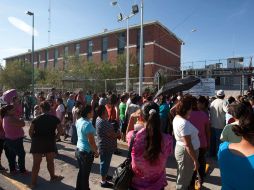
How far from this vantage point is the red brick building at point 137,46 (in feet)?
146

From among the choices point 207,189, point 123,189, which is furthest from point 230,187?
point 207,189

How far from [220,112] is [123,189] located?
226 inches

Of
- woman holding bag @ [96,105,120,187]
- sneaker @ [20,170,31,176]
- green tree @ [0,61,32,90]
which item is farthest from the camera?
green tree @ [0,61,32,90]

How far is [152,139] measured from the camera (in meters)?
3.57

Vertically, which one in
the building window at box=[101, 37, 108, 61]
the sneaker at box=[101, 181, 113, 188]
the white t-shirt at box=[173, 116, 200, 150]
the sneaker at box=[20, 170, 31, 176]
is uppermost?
the building window at box=[101, 37, 108, 61]

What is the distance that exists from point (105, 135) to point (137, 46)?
40.9 m

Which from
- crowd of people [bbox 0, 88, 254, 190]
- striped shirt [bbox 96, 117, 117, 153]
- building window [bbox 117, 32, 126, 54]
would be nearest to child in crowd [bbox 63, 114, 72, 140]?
crowd of people [bbox 0, 88, 254, 190]

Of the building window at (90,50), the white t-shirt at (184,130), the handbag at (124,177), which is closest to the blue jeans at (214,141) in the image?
the white t-shirt at (184,130)

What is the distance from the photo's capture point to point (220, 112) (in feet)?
28.6

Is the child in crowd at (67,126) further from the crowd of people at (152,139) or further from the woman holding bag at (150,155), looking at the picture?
the woman holding bag at (150,155)

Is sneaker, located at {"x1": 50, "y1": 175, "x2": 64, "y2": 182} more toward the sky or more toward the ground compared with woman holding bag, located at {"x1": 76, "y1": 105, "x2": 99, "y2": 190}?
more toward the ground

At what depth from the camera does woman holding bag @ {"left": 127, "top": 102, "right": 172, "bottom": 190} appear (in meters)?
3.58

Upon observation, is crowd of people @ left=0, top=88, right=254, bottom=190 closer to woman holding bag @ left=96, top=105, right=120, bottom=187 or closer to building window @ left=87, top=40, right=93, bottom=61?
woman holding bag @ left=96, top=105, right=120, bottom=187

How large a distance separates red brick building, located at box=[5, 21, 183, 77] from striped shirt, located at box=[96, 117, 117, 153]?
3178 centimetres
